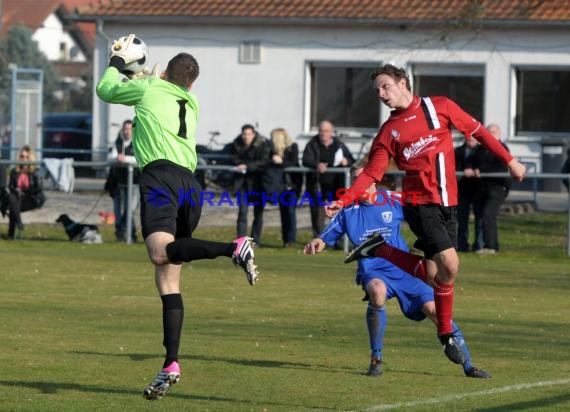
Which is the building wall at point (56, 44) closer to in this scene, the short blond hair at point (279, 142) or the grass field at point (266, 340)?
the short blond hair at point (279, 142)

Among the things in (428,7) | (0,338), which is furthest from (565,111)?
(0,338)

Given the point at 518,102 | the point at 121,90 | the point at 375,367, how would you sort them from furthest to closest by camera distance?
the point at 518,102 < the point at 375,367 < the point at 121,90

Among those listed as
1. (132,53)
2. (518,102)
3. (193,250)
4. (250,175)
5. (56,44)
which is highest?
(56,44)

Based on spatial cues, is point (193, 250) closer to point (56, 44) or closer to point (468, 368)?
point (468, 368)

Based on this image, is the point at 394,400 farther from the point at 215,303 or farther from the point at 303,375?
the point at 215,303

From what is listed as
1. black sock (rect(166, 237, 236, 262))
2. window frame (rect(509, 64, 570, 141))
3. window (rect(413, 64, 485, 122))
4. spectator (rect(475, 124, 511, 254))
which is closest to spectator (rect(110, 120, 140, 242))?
spectator (rect(475, 124, 511, 254))

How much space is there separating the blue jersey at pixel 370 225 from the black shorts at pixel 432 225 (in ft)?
2.54

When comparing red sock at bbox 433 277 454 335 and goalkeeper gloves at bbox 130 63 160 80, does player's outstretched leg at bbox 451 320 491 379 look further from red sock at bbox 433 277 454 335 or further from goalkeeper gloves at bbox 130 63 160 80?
goalkeeper gloves at bbox 130 63 160 80

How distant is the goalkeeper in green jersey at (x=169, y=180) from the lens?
852 centimetres

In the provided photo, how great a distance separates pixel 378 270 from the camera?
10.1 meters

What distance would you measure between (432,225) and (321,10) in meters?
27.4

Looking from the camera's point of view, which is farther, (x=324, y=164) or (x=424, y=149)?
(x=324, y=164)

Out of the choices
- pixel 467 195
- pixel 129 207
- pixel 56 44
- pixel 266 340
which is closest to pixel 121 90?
pixel 266 340

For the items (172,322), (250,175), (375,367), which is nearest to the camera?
(172,322)
